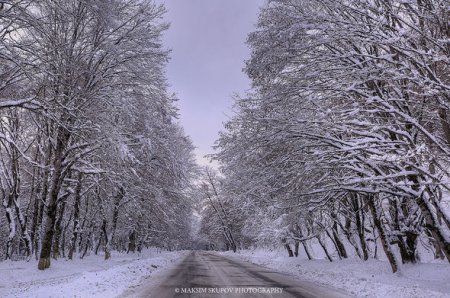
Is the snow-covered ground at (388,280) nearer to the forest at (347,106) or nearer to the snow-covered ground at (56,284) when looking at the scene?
the forest at (347,106)

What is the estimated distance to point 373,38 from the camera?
8078 millimetres

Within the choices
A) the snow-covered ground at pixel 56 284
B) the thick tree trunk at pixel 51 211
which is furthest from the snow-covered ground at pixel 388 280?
the thick tree trunk at pixel 51 211

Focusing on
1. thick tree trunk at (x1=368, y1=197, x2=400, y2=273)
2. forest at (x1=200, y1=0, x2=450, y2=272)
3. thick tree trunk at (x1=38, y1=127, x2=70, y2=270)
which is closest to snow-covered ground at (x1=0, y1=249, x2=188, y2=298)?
thick tree trunk at (x1=38, y1=127, x2=70, y2=270)

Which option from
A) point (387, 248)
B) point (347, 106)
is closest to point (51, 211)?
point (347, 106)

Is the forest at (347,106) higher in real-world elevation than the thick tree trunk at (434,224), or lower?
higher

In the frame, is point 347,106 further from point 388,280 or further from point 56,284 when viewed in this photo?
point 56,284

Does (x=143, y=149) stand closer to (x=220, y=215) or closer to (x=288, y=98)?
(x=288, y=98)

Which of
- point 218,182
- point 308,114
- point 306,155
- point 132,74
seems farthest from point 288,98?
point 218,182

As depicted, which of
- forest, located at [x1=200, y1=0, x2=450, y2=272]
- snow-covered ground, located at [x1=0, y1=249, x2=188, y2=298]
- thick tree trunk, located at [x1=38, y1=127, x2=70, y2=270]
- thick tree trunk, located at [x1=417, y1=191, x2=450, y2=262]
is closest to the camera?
forest, located at [x1=200, y1=0, x2=450, y2=272]

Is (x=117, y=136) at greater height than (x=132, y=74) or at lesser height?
lesser

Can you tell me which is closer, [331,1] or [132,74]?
[331,1]

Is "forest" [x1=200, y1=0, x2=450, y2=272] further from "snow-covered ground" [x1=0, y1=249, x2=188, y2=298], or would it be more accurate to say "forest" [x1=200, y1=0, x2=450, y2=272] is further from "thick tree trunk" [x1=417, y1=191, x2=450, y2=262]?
"snow-covered ground" [x1=0, y1=249, x2=188, y2=298]

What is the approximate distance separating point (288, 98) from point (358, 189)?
334 cm

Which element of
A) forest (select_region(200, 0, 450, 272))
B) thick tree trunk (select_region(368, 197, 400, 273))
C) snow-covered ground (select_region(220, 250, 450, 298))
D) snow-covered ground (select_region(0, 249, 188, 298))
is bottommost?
snow-covered ground (select_region(220, 250, 450, 298))
